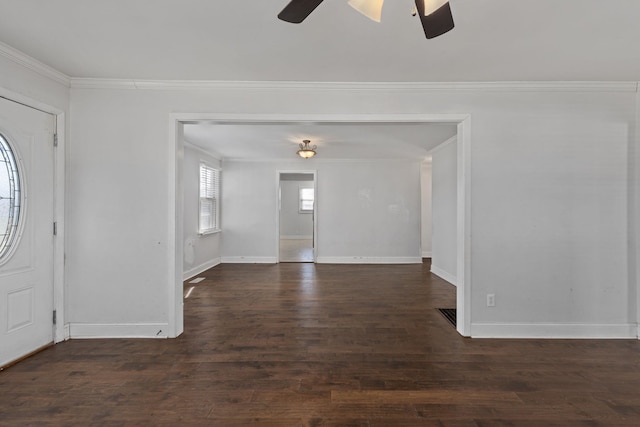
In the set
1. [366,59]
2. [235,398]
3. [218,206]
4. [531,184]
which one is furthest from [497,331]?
[218,206]

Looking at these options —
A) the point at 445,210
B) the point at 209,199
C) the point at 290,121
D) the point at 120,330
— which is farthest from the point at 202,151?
the point at 445,210

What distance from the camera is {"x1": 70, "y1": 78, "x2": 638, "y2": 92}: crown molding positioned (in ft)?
9.52

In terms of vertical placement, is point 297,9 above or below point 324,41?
below

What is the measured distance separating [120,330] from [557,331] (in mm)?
4311

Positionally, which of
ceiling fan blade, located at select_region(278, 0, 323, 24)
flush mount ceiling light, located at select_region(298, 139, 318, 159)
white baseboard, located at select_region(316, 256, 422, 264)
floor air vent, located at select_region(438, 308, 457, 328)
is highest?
flush mount ceiling light, located at select_region(298, 139, 318, 159)

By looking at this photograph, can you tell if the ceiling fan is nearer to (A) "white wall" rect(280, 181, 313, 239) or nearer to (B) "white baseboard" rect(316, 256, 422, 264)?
(B) "white baseboard" rect(316, 256, 422, 264)

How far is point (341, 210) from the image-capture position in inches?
275

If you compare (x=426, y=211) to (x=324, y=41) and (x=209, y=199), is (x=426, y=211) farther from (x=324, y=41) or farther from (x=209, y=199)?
(x=324, y=41)

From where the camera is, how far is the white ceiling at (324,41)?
190cm

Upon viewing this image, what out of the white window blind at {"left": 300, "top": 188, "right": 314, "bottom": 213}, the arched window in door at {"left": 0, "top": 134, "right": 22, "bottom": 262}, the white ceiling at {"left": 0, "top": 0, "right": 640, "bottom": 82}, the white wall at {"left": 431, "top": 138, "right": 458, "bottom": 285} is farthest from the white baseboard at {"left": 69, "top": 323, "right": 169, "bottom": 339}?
the white window blind at {"left": 300, "top": 188, "right": 314, "bottom": 213}

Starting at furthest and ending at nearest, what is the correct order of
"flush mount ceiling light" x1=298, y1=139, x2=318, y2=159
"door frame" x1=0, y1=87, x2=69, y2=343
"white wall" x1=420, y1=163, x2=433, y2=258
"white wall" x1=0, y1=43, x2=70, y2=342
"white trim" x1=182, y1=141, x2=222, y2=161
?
"white wall" x1=420, y1=163, x2=433, y2=258 → "white trim" x1=182, y1=141, x2=222, y2=161 → "flush mount ceiling light" x1=298, y1=139, x2=318, y2=159 → "door frame" x1=0, y1=87, x2=69, y2=343 → "white wall" x1=0, y1=43, x2=70, y2=342

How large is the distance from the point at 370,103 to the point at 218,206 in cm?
490

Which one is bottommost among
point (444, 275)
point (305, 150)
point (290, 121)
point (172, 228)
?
point (444, 275)

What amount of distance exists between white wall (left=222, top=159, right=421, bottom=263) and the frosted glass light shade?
5492 millimetres
